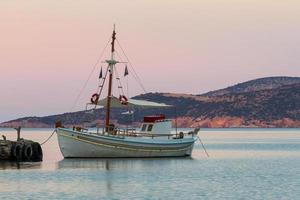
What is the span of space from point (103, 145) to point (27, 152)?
750cm

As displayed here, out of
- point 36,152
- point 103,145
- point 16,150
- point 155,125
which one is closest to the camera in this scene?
point 16,150

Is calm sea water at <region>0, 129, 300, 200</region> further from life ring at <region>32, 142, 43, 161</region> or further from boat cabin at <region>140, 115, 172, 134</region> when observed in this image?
boat cabin at <region>140, 115, 172, 134</region>

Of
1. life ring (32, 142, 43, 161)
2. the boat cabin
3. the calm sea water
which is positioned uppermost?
the boat cabin

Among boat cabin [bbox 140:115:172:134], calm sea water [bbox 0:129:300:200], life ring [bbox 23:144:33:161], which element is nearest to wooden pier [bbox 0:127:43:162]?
life ring [bbox 23:144:33:161]

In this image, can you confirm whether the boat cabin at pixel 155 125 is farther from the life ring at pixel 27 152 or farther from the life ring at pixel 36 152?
the life ring at pixel 27 152

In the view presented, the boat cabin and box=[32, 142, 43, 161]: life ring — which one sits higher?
the boat cabin

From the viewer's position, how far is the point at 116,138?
72500 mm

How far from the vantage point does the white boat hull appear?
72000 mm

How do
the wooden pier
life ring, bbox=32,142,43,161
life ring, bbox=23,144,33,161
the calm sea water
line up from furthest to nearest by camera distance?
life ring, bbox=32,142,43,161
life ring, bbox=23,144,33,161
the wooden pier
the calm sea water

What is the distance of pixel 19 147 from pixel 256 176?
24.6 metres

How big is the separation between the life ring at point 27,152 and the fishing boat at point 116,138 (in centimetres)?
295

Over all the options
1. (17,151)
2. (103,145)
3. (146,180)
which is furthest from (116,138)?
(146,180)

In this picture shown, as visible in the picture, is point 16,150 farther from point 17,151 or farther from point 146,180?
point 146,180

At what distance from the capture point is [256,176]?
59188 millimetres
